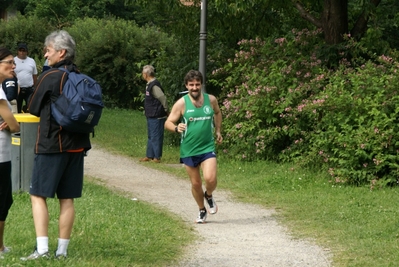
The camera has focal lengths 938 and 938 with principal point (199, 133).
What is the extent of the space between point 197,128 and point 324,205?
86.0 inches

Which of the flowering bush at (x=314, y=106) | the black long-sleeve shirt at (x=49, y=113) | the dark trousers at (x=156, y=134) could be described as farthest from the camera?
the dark trousers at (x=156, y=134)

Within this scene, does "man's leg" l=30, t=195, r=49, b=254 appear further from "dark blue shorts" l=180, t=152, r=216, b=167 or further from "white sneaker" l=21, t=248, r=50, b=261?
"dark blue shorts" l=180, t=152, r=216, b=167


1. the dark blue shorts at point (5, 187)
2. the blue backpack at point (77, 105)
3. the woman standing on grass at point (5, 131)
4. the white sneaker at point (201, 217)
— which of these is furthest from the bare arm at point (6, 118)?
the white sneaker at point (201, 217)

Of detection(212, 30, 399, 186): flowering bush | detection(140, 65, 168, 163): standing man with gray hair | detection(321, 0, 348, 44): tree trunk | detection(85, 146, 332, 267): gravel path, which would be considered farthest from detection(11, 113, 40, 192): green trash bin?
detection(321, 0, 348, 44): tree trunk

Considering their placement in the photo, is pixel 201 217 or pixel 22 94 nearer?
pixel 201 217

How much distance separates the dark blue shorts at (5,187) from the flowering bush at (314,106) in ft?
21.5

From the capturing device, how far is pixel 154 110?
16.7 metres

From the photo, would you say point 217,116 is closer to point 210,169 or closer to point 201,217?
point 210,169

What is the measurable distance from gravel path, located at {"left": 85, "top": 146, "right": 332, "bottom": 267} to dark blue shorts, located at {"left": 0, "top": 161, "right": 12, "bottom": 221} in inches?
63.6

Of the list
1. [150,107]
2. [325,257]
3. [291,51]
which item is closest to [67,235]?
[325,257]

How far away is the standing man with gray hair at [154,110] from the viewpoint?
54.1 ft

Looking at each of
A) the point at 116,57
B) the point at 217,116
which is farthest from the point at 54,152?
the point at 116,57

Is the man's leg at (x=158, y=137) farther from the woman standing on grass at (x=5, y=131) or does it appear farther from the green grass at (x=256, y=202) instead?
the woman standing on grass at (x=5, y=131)

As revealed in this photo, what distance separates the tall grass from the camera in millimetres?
8953
